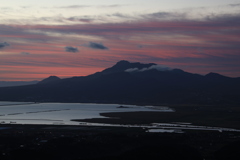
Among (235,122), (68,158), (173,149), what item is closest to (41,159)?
(68,158)

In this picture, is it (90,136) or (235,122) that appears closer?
(90,136)

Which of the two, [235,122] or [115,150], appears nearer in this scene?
[115,150]

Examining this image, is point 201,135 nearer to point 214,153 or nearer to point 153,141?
point 153,141

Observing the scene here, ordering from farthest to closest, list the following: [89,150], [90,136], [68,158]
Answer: [90,136] < [89,150] < [68,158]

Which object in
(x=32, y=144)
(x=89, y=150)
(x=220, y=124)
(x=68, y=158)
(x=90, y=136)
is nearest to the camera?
(x=68, y=158)

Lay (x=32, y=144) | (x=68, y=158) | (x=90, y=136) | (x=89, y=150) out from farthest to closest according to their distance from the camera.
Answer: (x=90, y=136) < (x=32, y=144) < (x=89, y=150) < (x=68, y=158)

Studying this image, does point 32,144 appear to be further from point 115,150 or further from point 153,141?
point 153,141

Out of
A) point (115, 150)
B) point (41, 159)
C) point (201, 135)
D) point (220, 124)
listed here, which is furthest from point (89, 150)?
point (220, 124)

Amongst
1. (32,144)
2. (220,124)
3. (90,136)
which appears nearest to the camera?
(32,144)
